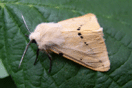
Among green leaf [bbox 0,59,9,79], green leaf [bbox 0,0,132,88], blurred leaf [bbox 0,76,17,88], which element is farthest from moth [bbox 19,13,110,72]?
blurred leaf [bbox 0,76,17,88]

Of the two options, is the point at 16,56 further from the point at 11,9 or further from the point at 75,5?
the point at 75,5

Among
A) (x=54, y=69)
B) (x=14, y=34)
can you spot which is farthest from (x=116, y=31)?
(x=14, y=34)

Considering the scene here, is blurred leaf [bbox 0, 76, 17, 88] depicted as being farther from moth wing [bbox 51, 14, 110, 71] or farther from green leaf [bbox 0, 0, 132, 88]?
moth wing [bbox 51, 14, 110, 71]

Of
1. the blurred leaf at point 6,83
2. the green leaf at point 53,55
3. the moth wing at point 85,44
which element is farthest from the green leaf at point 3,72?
the moth wing at point 85,44

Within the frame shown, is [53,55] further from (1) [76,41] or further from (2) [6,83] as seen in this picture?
(2) [6,83]

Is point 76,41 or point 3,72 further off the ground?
point 76,41

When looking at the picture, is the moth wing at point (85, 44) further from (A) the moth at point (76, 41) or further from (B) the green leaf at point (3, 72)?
(B) the green leaf at point (3, 72)

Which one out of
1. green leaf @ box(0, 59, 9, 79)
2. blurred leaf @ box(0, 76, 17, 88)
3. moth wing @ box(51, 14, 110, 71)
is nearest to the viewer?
green leaf @ box(0, 59, 9, 79)

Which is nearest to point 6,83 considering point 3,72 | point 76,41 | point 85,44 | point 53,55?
point 3,72
